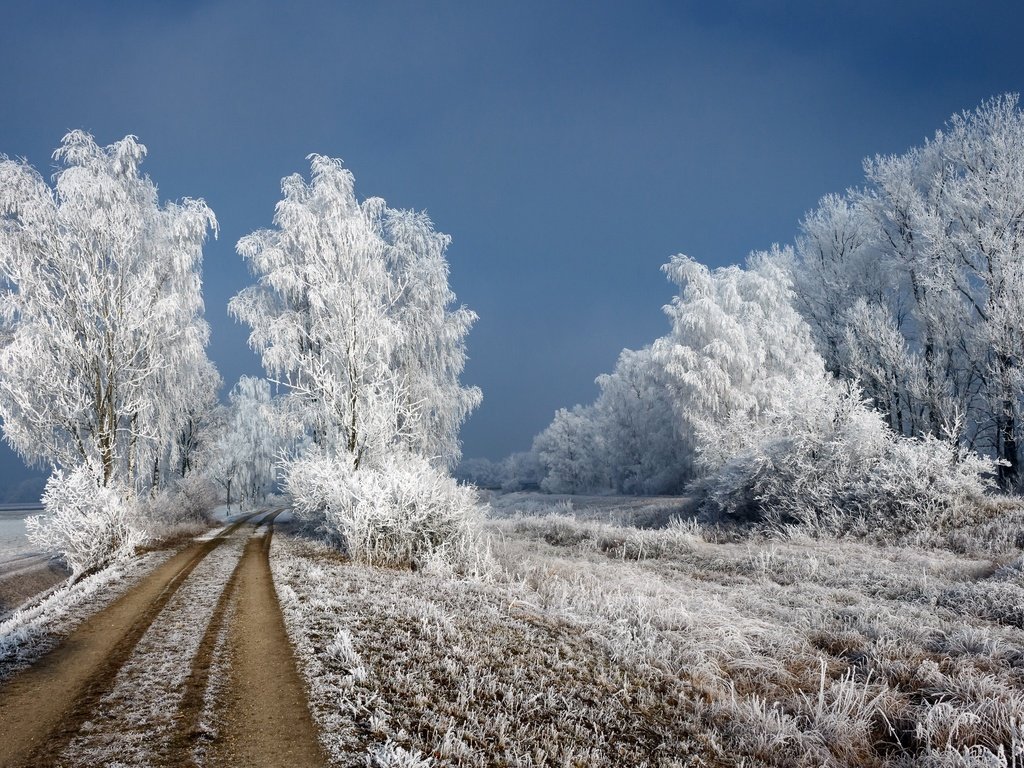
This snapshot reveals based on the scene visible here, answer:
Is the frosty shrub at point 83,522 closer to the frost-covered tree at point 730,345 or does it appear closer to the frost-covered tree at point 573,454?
the frost-covered tree at point 730,345

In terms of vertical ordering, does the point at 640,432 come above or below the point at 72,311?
below

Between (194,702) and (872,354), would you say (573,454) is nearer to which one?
(872,354)

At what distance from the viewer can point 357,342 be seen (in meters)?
14.4

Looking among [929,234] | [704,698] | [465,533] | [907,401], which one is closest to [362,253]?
[465,533]

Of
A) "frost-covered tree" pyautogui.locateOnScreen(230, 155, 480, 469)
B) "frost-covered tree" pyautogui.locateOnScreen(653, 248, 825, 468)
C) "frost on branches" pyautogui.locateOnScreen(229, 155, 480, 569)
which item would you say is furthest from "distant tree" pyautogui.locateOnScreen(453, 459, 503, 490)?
"frost on branches" pyautogui.locateOnScreen(229, 155, 480, 569)

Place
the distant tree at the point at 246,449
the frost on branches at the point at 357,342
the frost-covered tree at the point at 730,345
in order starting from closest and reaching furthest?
the frost on branches at the point at 357,342 < the frost-covered tree at the point at 730,345 < the distant tree at the point at 246,449

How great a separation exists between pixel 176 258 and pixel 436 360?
963 centimetres

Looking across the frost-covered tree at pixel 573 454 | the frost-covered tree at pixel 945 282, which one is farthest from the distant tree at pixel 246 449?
the frost-covered tree at pixel 945 282

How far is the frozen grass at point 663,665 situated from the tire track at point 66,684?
1.58 metres

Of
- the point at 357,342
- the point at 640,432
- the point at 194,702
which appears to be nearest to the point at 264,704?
the point at 194,702

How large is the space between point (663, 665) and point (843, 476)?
12.8 meters

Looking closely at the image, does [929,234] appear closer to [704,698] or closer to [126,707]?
[704,698]

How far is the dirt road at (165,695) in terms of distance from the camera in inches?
128

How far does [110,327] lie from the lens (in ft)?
42.9
